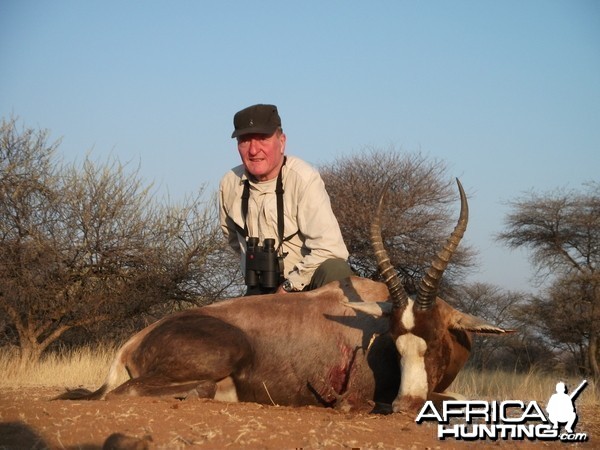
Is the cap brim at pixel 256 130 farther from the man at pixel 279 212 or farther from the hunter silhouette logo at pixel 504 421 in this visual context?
the hunter silhouette logo at pixel 504 421

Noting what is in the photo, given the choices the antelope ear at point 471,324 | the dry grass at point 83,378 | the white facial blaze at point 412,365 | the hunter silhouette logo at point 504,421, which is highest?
the antelope ear at point 471,324

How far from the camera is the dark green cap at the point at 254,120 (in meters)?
6.50

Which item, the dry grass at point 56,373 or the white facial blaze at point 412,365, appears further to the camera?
the dry grass at point 56,373

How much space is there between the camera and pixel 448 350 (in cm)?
536

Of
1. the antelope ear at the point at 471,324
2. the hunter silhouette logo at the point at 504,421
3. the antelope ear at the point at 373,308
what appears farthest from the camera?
the antelope ear at the point at 373,308

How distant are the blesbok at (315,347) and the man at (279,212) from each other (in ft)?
1.23

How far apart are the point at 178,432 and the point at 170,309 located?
1184 cm

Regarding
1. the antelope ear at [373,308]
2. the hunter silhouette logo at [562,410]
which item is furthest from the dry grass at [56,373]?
the hunter silhouette logo at [562,410]

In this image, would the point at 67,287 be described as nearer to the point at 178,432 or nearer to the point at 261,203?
the point at 261,203

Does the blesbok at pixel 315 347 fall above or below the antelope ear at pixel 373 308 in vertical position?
below

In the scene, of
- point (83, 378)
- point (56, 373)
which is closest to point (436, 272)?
point (83, 378)

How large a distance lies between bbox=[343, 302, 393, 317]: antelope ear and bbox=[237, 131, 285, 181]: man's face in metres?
1.46

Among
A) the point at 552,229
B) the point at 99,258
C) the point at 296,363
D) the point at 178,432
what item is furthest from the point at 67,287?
the point at 552,229

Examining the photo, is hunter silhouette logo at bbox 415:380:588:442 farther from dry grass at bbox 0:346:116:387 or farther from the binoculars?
dry grass at bbox 0:346:116:387
